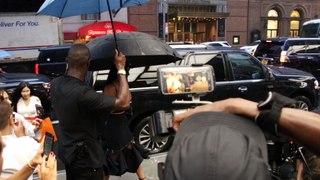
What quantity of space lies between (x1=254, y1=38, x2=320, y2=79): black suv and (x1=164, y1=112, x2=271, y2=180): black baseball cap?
1184cm

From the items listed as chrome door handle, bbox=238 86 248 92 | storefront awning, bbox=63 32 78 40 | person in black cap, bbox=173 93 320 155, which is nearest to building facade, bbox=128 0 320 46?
storefront awning, bbox=63 32 78 40

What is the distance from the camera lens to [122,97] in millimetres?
3021

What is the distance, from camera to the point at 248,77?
23.3 ft

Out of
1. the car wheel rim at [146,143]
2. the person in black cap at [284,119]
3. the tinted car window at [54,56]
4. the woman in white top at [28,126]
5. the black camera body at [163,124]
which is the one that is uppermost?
the person in black cap at [284,119]

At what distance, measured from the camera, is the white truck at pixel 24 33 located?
16094 millimetres

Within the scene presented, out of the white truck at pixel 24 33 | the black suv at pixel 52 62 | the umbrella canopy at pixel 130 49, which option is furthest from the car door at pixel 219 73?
the white truck at pixel 24 33

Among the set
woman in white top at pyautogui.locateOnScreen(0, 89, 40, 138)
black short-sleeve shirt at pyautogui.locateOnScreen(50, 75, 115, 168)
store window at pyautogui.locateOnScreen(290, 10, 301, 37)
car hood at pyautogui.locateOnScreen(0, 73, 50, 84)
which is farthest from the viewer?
store window at pyautogui.locateOnScreen(290, 10, 301, 37)

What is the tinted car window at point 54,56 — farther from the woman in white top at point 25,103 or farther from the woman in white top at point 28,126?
the woman in white top at point 28,126

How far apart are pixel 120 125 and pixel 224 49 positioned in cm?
335

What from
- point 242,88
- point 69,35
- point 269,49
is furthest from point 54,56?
point 69,35

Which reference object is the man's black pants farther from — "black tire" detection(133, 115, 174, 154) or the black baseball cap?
"black tire" detection(133, 115, 174, 154)

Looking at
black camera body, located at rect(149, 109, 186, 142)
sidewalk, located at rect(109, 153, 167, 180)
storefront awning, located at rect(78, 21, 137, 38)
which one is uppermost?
storefront awning, located at rect(78, 21, 137, 38)

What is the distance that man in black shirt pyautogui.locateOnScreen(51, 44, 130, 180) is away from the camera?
115 inches

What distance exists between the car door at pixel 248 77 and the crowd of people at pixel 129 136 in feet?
9.71
